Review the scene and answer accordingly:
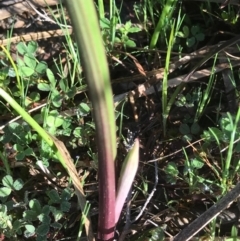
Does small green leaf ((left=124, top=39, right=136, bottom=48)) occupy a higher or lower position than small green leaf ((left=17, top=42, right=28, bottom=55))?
lower

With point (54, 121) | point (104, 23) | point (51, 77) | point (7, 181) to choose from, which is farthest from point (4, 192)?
point (104, 23)

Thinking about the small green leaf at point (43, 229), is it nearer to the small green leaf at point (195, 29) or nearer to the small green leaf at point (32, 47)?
the small green leaf at point (32, 47)

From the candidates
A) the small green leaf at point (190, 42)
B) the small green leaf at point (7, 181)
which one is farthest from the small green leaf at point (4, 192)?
the small green leaf at point (190, 42)

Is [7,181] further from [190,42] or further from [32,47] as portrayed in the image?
[190,42]

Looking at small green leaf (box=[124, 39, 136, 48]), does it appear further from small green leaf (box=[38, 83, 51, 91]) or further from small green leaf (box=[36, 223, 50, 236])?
small green leaf (box=[36, 223, 50, 236])

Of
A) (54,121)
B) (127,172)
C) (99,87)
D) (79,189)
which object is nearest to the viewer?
(99,87)

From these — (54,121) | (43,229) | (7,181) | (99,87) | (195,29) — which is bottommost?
(43,229)

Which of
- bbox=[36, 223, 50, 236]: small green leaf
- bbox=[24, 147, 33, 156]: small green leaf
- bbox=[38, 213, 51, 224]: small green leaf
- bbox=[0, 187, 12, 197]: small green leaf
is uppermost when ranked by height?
bbox=[24, 147, 33, 156]: small green leaf

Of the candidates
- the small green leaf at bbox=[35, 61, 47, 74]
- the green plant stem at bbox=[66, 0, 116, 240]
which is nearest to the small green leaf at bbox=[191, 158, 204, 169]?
the green plant stem at bbox=[66, 0, 116, 240]
